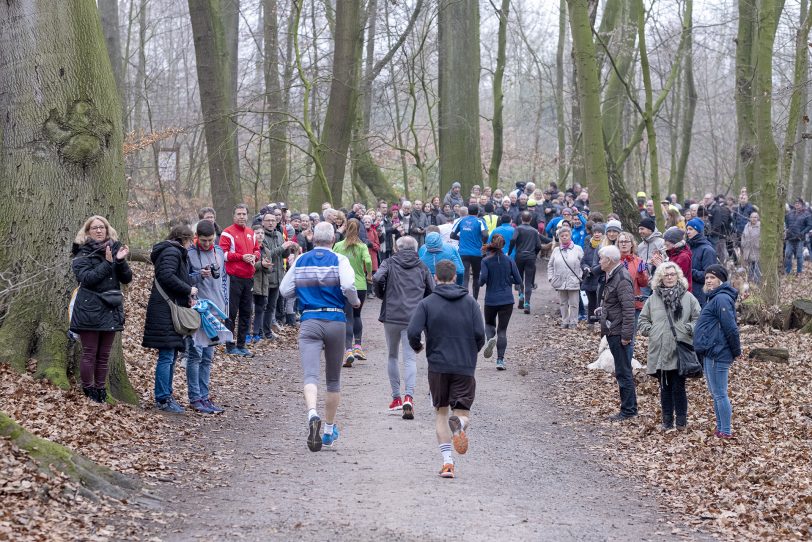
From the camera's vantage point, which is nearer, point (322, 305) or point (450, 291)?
point (450, 291)

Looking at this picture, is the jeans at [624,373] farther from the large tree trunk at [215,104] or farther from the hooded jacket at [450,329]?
the large tree trunk at [215,104]

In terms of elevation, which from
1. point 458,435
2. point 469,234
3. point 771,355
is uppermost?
point 469,234

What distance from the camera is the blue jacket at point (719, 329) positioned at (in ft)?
30.8

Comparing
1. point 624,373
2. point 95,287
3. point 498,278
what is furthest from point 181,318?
point 498,278

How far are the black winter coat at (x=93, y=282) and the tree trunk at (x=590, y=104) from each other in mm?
11172

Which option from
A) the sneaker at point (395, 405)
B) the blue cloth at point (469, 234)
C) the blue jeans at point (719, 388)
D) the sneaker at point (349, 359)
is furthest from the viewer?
the blue cloth at point (469, 234)

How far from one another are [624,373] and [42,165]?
6.68m

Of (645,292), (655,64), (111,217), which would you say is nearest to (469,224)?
(645,292)

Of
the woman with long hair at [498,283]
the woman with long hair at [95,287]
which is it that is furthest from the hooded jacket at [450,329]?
the woman with long hair at [498,283]

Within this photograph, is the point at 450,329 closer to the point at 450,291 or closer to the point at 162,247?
the point at 450,291

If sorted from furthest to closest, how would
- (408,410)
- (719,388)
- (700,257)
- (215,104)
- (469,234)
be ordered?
(215,104) → (469,234) → (700,257) → (408,410) → (719,388)

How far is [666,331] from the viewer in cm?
1010

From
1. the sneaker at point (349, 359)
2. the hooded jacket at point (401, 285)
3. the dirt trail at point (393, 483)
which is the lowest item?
the dirt trail at point (393, 483)

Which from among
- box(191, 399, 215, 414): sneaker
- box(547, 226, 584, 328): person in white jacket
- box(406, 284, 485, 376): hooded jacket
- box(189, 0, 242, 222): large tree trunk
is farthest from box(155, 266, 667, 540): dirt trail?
box(189, 0, 242, 222): large tree trunk
